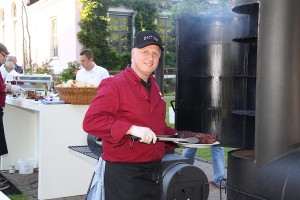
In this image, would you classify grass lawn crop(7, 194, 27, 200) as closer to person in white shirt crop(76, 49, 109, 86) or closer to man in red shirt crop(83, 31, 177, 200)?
person in white shirt crop(76, 49, 109, 86)

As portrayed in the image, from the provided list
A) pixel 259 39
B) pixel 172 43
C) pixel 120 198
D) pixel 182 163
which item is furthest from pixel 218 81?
pixel 172 43

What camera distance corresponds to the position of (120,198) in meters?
2.46

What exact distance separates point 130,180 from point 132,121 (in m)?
0.35

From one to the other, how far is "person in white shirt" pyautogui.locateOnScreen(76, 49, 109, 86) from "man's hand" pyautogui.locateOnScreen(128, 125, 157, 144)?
4480mm

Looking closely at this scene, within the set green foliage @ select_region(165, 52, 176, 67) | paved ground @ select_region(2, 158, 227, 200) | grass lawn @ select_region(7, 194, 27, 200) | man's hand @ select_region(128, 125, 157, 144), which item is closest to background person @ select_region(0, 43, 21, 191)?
paved ground @ select_region(2, 158, 227, 200)

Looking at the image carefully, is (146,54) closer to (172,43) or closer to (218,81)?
(218,81)

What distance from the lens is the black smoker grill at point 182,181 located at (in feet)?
10.4

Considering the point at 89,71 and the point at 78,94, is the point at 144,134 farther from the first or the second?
the point at 89,71

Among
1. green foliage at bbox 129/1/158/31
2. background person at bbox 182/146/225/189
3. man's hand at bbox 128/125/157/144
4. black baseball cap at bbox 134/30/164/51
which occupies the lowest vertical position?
background person at bbox 182/146/225/189

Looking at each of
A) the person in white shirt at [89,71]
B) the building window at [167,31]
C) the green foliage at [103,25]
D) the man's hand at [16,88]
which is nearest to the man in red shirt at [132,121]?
the man's hand at [16,88]

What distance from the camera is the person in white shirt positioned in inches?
262

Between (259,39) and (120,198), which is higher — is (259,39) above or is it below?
above

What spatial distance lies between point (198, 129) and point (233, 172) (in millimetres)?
1029

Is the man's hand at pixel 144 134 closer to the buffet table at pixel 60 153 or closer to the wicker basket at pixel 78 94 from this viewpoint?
the buffet table at pixel 60 153
